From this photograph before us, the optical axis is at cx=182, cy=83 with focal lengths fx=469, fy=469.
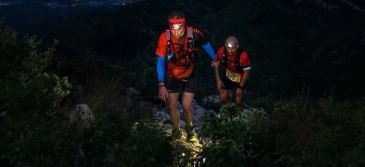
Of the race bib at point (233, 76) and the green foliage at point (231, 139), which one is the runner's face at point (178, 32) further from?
the race bib at point (233, 76)

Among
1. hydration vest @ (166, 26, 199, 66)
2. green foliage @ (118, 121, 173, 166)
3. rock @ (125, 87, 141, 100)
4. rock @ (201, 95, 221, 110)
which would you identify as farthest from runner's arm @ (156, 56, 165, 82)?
rock @ (201, 95, 221, 110)

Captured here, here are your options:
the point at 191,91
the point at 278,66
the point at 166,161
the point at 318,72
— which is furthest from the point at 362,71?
the point at 166,161

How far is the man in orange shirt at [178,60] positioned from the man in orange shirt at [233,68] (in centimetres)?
74

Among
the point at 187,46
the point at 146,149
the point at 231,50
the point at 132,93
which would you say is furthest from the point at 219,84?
the point at 146,149

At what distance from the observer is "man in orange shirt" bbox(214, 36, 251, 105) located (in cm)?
775

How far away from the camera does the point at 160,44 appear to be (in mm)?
6629

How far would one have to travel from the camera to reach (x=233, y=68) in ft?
26.5

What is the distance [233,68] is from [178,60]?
64.1 inches

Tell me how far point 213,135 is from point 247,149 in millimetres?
408

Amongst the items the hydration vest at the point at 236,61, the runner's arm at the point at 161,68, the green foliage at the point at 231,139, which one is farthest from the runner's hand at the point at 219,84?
the green foliage at the point at 231,139

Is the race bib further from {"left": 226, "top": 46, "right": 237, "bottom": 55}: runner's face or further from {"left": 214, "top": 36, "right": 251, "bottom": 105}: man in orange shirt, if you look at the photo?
{"left": 226, "top": 46, "right": 237, "bottom": 55}: runner's face

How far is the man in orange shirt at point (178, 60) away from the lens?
21.5ft

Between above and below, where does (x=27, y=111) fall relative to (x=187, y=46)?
below

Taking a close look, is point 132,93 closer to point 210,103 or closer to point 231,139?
point 210,103
